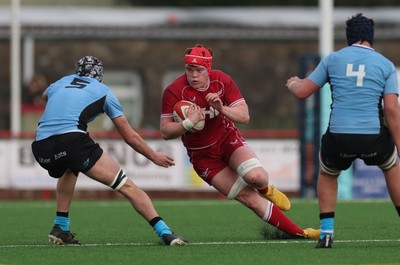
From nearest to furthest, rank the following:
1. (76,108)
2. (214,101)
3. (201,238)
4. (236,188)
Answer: (214,101), (76,108), (236,188), (201,238)

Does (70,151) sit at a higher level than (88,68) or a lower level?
lower

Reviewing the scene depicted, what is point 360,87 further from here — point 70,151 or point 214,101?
point 70,151

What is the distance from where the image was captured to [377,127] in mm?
10820

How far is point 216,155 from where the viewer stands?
12305 millimetres

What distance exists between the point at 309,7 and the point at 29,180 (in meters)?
17.1

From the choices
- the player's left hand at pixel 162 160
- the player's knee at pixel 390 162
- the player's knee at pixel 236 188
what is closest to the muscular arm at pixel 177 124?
the player's left hand at pixel 162 160

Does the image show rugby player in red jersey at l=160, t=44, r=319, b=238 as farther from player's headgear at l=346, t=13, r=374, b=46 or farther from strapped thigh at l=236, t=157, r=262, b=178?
player's headgear at l=346, t=13, r=374, b=46

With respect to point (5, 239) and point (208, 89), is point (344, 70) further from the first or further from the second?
point (5, 239)

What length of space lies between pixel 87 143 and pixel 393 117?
2827 mm

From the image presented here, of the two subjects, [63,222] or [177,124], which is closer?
[177,124]

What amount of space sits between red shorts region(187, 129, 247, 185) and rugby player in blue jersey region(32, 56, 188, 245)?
2.13 feet

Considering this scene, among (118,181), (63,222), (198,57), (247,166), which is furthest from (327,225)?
(63,222)

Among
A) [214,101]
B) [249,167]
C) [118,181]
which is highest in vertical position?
[214,101]

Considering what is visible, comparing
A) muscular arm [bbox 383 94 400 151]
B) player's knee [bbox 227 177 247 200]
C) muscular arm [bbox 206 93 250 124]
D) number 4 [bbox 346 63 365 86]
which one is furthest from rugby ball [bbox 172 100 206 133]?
muscular arm [bbox 383 94 400 151]
